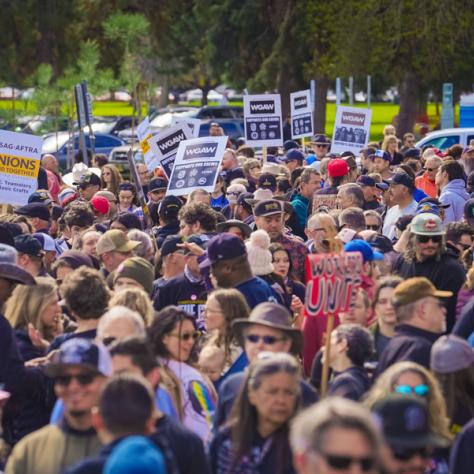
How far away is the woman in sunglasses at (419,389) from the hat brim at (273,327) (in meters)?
0.91

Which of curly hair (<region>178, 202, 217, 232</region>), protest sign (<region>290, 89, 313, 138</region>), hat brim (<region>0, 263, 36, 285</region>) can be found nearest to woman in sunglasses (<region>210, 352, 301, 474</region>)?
hat brim (<region>0, 263, 36, 285</region>)

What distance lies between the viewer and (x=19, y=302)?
28.3 feet

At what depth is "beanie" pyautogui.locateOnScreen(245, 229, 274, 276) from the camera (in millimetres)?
10242

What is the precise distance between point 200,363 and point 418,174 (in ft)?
36.7

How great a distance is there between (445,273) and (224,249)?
1879 millimetres

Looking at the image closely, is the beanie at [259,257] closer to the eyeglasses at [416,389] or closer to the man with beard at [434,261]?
the man with beard at [434,261]

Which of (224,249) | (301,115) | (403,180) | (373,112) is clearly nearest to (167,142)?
(403,180)

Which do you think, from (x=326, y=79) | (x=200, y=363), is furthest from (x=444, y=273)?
(x=326, y=79)

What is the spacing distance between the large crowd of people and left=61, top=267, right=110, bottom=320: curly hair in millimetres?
A: 11

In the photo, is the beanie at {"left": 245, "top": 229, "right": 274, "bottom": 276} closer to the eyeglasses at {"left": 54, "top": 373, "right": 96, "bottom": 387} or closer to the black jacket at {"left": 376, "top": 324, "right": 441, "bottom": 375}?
the black jacket at {"left": 376, "top": 324, "right": 441, "bottom": 375}

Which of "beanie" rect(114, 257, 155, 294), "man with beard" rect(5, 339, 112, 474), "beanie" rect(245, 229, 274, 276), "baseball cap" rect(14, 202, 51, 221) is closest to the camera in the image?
"man with beard" rect(5, 339, 112, 474)

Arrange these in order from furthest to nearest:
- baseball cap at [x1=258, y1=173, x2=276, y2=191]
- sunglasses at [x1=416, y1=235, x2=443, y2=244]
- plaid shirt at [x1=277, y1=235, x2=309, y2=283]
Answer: baseball cap at [x1=258, y1=173, x2=276, y2=191]
plaid shirt at [x1=277, y1=235, x2=309, y2=283]
sunglasses at [x1=416, y1=235, x2=443, y2=244]

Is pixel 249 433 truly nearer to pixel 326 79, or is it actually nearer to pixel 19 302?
pixel 19 302

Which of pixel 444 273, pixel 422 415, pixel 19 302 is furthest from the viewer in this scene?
pixel 444 273
